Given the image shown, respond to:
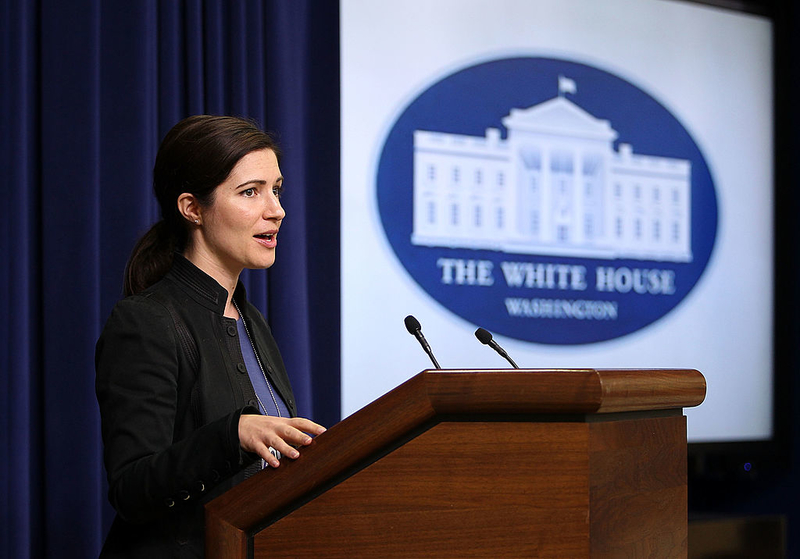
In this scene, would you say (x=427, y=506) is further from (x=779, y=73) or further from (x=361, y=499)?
(x=779, y=73)

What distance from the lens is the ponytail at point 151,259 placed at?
1611mm

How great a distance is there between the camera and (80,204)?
2545mm

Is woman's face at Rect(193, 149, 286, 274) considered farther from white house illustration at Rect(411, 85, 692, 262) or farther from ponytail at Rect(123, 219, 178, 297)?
white house illustration at Rect(411, 85, 692, 262)

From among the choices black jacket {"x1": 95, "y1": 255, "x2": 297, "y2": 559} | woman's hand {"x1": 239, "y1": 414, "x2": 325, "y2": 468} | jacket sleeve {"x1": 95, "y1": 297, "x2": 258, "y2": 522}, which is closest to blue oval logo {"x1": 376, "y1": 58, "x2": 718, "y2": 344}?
black jacket {"x1": 95, "y1": 255, "x2": 297, "y2": 559}

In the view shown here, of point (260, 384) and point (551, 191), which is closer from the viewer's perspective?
point (260, 384)

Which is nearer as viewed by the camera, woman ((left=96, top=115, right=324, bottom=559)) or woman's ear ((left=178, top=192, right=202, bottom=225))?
woman ((left=96, top=115, right=324, bottom=559))

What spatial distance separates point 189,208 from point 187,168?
0.07 m

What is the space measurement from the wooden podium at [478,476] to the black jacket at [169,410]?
0.16 m

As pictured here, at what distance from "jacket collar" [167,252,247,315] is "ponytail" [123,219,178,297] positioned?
0.05 metres

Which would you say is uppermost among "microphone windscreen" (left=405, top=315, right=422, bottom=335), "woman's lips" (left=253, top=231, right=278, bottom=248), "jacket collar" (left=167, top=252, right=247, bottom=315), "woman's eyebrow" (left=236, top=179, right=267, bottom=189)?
"woman's eyebrow" (left=236, top=179, right=267, bottom=189)

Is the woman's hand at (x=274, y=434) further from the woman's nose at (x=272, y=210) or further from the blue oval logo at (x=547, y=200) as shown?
the blue oval logo at (x=547, y=200)

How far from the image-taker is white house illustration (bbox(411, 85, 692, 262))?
319 cm

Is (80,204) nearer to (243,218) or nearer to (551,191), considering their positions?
(243,218)

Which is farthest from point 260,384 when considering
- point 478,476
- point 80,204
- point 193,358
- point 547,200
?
point 547,200
